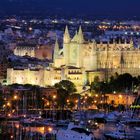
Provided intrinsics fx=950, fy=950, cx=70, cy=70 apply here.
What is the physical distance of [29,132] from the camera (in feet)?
84.7

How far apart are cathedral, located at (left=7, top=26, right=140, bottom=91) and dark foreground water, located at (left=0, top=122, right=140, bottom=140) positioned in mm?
17669

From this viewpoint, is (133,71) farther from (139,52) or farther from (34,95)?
(34,95)

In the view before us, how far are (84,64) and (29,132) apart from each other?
76.5 feet

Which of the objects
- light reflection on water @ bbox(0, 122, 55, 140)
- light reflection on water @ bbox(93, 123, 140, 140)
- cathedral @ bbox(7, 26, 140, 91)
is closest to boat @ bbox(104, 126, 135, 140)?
light reflection on water @ bbox(93, 123, 140, 140)

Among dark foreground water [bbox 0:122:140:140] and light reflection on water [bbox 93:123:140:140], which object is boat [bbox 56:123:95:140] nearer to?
dark foreground water [bbox 0:122:140:140]

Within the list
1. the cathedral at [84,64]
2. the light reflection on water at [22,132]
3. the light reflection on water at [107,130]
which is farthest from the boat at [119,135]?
the cathedral at [84,64]

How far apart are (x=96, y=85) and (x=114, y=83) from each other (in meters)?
0.99

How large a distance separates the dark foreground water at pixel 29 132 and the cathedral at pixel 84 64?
17669 mm

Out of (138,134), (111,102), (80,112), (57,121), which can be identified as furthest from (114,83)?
(138,134)

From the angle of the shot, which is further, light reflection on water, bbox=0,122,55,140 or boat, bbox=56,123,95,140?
light reflection on water, bbox=0,122,55,140

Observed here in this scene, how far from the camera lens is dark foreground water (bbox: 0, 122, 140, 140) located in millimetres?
25062

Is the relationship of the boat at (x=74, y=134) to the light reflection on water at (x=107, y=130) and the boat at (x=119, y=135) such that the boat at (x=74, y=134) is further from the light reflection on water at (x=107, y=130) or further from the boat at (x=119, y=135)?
the boat at (x=119, y=135)

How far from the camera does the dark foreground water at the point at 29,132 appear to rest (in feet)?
82.2

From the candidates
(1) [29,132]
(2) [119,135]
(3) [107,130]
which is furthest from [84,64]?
(1) [29,132]
